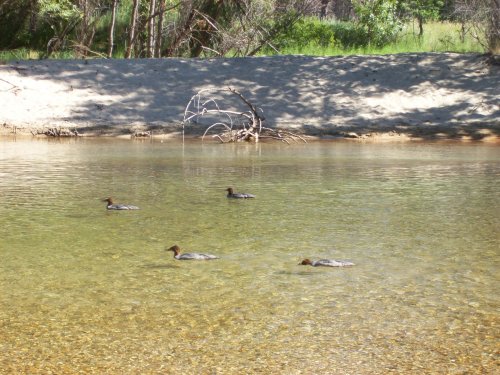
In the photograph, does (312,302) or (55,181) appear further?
(55,181)

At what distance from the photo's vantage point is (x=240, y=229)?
29.6 feet

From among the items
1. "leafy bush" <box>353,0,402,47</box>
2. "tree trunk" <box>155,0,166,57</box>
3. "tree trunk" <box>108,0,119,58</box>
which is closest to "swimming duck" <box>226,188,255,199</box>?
"tree trunk" <box>155,0,166,57</box>

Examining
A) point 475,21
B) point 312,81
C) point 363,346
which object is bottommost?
point 363,346

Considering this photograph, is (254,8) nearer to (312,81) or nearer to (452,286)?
(312,81)

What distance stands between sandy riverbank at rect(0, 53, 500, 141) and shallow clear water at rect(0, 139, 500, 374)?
8187mm

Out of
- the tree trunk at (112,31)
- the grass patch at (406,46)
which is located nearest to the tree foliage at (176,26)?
the tree trunk at (112,31)

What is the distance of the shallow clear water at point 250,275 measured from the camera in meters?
5.32

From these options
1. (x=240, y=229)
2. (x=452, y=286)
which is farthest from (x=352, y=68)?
(x=452, y=286)

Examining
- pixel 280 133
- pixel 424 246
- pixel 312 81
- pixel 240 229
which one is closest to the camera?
pixel 424 246

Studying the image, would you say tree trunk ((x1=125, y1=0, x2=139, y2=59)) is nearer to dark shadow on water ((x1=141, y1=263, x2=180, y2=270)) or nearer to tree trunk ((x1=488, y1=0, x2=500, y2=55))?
tree trunk ((x1=488, y1=0, x2=500, y2=55))

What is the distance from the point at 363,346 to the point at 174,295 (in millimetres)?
1580

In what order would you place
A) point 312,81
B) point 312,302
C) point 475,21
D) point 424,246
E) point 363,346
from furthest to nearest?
point 475,21, point 312,81, point 424,246, point 312,302, point 363,346

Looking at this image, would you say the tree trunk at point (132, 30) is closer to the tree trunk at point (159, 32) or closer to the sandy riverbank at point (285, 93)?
the tree trunk at point (159, 32)

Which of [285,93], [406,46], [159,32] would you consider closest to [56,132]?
[285,93]
